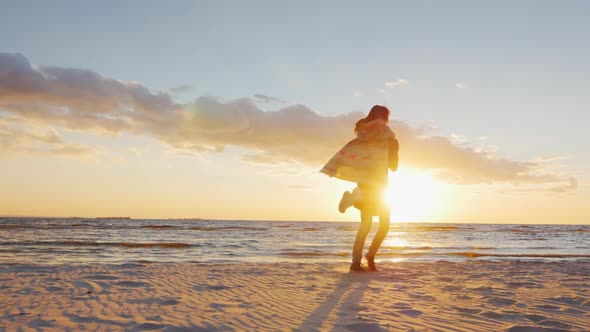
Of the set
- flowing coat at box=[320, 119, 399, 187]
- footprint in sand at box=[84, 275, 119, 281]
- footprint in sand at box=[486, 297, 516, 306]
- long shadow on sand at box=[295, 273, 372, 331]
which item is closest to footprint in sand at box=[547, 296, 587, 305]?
footprint in sand at box=[486, 297, 516, 306]

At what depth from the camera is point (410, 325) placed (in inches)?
151

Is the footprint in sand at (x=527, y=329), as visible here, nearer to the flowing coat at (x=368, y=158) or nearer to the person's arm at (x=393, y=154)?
the flowing coat at (x=368, y=158)

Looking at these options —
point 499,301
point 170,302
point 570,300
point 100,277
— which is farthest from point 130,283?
point 570,300

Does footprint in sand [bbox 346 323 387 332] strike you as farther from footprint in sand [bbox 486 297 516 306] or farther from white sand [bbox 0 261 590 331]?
footprint in sand [bbox 486 297 516 306]

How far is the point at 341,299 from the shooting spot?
500 centimetres

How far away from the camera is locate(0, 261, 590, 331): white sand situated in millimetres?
3859

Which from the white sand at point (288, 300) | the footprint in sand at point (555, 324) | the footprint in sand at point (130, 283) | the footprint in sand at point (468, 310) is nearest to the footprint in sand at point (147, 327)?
the white sand at point (288, 300)

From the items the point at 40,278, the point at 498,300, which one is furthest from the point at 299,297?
the point at 40,278

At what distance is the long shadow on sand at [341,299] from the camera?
Answer: 12.7 feet

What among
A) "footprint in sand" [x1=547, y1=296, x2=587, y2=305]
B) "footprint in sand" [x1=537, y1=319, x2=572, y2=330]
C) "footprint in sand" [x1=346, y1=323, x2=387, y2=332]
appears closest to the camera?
"footprint in sand" [x1=346, y1=323, x2=387, y2=332]

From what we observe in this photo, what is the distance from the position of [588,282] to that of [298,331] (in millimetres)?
5688

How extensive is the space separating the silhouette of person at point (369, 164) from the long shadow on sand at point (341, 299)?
2.84 feet

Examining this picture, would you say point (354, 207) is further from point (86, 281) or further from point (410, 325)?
point (86, 281)

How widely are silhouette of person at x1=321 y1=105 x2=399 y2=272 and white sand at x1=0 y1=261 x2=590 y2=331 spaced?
115cm
